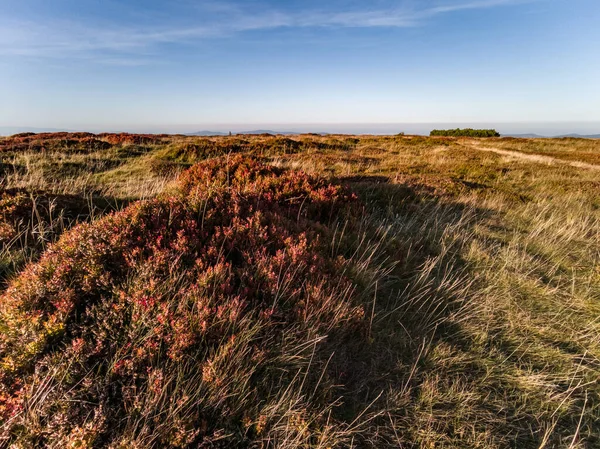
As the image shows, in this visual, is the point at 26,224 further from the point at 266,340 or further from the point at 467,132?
the point at 467,132

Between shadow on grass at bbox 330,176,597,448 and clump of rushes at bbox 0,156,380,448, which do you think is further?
shadow on grass at bbox 330,176,597,448

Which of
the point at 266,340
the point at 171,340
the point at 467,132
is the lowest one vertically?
the point at 266,340

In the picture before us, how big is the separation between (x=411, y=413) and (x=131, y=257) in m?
2.54

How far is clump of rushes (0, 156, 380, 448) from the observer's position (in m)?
1.77

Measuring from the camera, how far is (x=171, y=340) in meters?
2.15

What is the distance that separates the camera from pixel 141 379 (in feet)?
6.55

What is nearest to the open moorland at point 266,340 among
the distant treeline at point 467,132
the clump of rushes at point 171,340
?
the clump of rushes at point 171,340

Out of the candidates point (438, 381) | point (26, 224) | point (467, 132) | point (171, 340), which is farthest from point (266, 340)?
point (467, 132)

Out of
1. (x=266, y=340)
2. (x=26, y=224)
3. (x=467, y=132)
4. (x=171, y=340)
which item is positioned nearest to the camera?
(x=171, y=340)

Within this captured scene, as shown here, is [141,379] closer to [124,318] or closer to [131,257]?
[124,318]

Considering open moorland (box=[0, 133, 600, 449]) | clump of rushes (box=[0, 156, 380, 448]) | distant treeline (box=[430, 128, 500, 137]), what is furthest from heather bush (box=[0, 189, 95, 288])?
distant treeline (box=[430, 128, 500, 137])

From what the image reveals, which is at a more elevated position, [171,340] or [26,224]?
[26,224]

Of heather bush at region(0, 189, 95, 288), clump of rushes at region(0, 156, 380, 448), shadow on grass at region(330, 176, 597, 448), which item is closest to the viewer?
clump of rushes at region(0, 156, 380, 448)

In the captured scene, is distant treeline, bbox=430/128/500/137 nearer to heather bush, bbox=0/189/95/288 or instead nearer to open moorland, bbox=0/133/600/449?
open moorland, bbox=0/133/600/449
